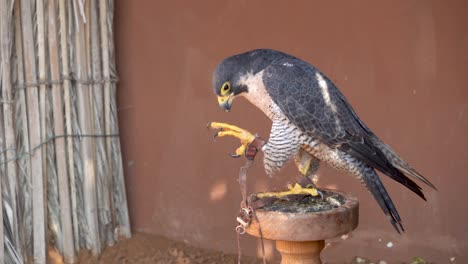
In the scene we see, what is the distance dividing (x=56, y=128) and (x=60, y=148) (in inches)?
6.3

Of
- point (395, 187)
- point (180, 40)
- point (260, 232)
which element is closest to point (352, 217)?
point (260, 232)

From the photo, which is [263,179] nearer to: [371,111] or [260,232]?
[371,111]

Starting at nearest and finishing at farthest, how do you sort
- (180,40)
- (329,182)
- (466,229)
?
(466,229) → (329,182) → (180,40)

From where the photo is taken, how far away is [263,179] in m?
4.73

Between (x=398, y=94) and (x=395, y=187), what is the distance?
0.69 meters

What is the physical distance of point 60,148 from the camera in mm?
4668

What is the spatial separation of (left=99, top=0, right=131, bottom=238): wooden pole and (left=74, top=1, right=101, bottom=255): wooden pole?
0.17 metres

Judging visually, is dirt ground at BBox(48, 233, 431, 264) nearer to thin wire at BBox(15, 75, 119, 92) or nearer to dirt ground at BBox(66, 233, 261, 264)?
dirt ground at BBox(66, 233, 261, 264)

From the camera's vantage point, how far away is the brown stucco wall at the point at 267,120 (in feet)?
14.0

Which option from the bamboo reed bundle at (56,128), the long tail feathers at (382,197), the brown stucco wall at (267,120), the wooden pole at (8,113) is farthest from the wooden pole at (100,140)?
the long tail feathers at (382,197)

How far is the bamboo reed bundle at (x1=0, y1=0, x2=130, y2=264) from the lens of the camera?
445cm

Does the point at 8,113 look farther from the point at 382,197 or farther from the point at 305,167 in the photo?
the point at 382,197

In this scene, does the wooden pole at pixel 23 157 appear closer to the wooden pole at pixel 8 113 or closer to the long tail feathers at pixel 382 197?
the wooden pole at pixel 8 113

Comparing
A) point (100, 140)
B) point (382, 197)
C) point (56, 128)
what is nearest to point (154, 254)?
point (100, 140)
